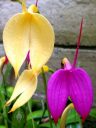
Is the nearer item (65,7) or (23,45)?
(23,45)

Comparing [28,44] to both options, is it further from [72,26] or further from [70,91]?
[72,26]

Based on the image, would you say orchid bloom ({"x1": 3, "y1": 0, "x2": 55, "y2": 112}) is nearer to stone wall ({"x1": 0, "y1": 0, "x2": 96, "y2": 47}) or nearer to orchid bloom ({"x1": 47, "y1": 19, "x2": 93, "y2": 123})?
orchid bloom ({"x1": 47, "y1": 19, "x2": 93, "y2": 123})

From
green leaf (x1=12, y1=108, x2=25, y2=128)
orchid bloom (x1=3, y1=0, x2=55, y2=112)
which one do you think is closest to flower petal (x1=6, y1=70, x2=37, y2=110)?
orchid bloom (x1=3, y1=0, x2=55, y2=112)

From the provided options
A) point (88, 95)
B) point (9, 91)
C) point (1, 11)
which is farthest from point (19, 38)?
point (1, 11)

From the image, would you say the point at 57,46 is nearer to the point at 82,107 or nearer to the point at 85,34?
the point at 85,34

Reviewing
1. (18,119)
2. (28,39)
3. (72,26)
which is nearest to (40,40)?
(28,39)

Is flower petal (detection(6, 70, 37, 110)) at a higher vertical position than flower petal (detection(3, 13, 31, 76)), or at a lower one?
lower
